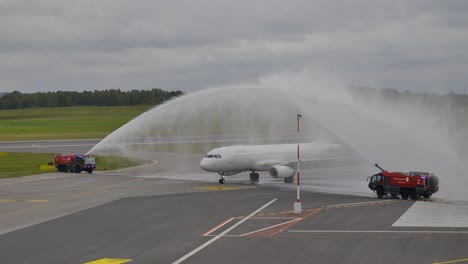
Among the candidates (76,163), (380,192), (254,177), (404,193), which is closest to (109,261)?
(380,192)

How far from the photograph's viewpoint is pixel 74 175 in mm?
78188

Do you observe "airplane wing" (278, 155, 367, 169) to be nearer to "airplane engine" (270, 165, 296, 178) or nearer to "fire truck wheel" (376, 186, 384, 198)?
"airplane engine" (270, 165, 296, 178)

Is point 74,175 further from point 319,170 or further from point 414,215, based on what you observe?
point 414,215

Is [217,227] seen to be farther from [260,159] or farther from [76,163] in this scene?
[76,163]

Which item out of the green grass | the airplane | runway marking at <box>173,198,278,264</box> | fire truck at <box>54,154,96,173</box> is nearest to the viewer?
runway marking at <box>173,198,278,264</box>

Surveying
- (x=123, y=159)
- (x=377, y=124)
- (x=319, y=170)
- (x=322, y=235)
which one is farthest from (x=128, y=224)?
(x=123, y=159)

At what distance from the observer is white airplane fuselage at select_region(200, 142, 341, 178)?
226ft

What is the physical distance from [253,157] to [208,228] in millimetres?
29981

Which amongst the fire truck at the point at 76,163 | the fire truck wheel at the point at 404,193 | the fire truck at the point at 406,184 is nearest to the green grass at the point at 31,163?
the fire truck at the point at 76,163

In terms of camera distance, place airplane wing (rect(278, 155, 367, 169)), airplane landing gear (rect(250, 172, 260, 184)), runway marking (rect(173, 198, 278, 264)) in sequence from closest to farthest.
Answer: runway marking (rect(173, 198, 278, 264)) → airplane wing (rect(278, 155, 367, 169)) → airplane landing gear (rect(250, 172, 260, 184))

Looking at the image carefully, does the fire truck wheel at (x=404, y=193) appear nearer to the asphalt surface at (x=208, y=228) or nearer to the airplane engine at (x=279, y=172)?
the asphalt surface at (x=208, y=228)

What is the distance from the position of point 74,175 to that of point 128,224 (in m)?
37.2

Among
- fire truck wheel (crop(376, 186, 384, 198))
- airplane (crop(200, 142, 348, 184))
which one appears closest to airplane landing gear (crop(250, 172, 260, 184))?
airplane (crop(200, 142, 348, 184))

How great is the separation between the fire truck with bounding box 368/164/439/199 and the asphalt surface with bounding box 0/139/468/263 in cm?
138
